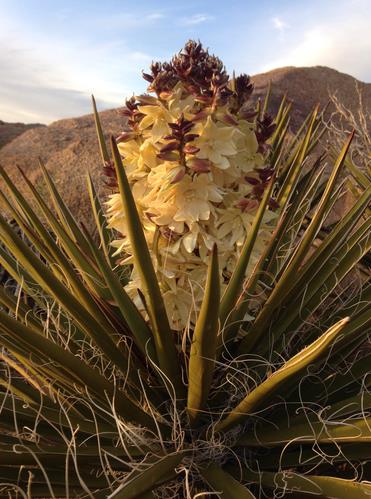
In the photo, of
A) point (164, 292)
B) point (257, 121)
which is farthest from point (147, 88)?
point (164, 292)

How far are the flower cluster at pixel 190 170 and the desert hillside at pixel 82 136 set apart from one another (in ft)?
12.5

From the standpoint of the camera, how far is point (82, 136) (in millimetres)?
8820

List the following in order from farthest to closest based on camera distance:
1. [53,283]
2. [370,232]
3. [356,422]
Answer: [370,232], [53,283], [356,422]

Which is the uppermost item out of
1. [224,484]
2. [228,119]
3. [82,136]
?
[228,119]

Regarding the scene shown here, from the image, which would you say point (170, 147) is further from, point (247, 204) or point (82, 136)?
point (82, 136)

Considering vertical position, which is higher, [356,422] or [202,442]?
[356,422]

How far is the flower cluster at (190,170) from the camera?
1.24 metres

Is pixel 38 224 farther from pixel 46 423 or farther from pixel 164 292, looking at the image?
pixel 46 423

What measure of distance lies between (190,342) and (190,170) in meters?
0.44

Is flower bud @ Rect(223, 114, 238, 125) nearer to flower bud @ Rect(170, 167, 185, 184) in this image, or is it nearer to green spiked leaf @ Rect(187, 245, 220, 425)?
flower bud @ Rect(170, 167, 185, 184)

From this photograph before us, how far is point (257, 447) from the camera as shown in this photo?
53.2 inches

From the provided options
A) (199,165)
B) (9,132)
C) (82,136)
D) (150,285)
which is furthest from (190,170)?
(9,132)

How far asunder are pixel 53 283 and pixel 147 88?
580 mm

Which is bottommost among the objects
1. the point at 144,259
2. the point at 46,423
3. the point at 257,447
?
the point at 257,447
